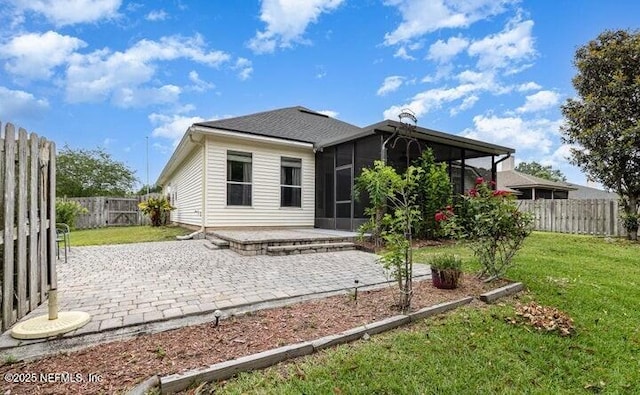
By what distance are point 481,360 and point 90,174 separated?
2810 centimetres

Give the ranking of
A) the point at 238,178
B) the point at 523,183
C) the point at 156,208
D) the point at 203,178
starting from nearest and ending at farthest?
1. the point at 203,178
2. the point at 238,178
3. the point at 156,208
4. the point at 523,183

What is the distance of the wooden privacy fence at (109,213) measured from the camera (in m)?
16.7

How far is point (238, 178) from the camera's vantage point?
31.4ft

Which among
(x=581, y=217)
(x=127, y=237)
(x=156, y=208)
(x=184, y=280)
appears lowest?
(x=127, y=237)

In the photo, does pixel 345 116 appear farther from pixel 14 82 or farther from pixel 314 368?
pixel 314 368

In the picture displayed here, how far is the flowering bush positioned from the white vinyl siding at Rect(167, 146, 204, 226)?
758cm

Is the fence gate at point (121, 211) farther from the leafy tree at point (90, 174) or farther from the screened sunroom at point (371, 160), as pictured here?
the screened sunroom at point (371, 160)

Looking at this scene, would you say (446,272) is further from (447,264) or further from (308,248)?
(308,248)

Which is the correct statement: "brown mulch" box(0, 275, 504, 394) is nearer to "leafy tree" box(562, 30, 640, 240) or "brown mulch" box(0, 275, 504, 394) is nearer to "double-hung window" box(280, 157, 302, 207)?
"double-hung window" box(280, 157, 302, 207)

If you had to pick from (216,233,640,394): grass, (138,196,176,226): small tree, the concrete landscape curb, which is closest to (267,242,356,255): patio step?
the concrete landscape curb

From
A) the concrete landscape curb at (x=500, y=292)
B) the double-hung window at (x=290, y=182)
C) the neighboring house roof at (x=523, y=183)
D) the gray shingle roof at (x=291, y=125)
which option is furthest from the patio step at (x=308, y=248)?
the neighboring house roof at (x=523, y=183)

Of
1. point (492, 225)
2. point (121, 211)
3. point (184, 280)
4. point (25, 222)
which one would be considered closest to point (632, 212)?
point (492, 225)

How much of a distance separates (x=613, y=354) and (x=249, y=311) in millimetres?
3079

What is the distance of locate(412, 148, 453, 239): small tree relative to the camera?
8508mm
